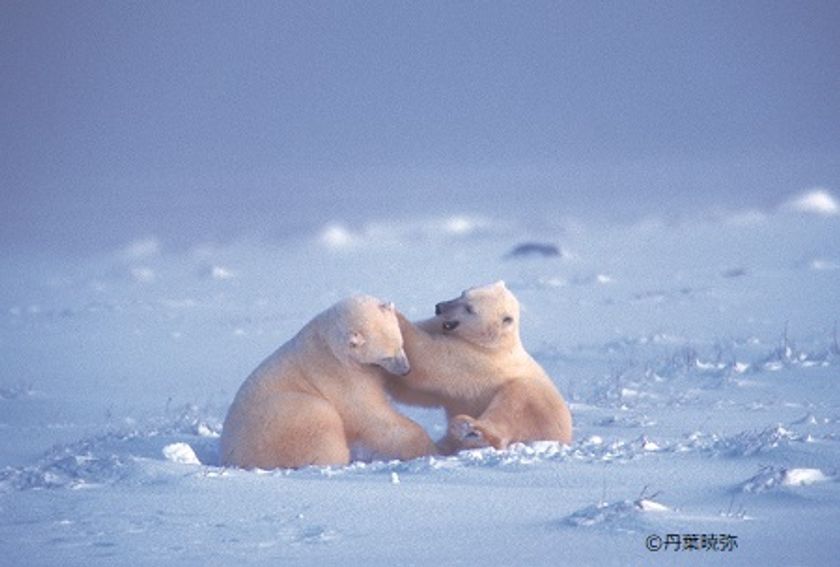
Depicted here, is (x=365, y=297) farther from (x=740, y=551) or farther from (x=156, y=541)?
(x=740, y=551)

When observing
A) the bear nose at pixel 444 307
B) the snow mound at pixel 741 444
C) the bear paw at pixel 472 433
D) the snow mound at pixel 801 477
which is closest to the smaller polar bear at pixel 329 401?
the bear paw at pixel 472 433

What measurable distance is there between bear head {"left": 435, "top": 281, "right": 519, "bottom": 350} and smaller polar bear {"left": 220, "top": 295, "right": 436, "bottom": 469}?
1.38 feet

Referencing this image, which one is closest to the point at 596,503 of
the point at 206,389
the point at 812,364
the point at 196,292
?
the point at 812,364

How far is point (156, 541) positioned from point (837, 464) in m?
3.16

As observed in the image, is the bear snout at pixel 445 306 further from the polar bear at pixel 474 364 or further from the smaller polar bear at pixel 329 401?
the smaller polar bear at pixel 329 401

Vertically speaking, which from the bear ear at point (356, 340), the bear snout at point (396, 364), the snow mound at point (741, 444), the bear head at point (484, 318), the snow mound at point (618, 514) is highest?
the bear head at point (484, 318)

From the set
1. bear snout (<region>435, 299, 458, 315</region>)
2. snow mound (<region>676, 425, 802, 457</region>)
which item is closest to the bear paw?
bear snout (<region>435, 299, 458, 315</region>)

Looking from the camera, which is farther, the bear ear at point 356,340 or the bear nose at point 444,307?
the bear nose at point 444,307

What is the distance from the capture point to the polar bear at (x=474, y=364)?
23.2ft

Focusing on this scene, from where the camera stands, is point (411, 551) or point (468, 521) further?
point (468, 521)

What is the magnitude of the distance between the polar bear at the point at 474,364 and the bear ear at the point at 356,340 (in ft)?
1.61

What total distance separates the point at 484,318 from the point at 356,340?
839 millimetres

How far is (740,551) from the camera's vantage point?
390 centimetres

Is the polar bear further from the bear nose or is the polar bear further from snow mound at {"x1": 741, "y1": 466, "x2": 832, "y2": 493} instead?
snow mound at {"x1": 741, "y1": 466, "x2": 832, "y2": 493}
